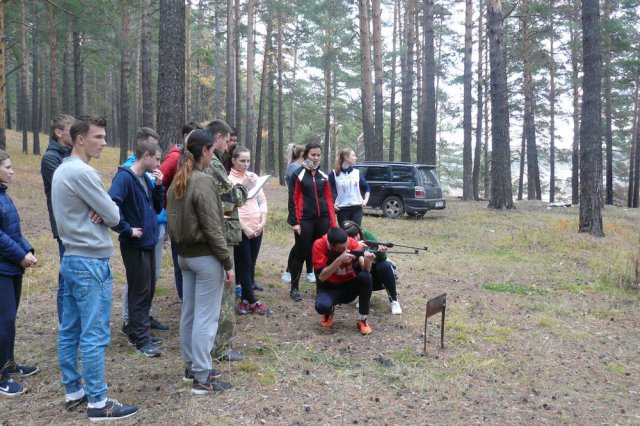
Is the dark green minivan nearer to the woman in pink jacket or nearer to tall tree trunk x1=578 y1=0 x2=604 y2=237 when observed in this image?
tall tree trunk x1=578 y1=0 x2=604 y2=237

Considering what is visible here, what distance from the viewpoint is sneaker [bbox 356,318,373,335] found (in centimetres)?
516

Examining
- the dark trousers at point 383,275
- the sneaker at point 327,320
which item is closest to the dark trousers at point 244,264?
the sneaker at point 327,320

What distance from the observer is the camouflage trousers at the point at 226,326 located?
13.6 ft

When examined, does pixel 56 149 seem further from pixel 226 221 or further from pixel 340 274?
pixel 340 274

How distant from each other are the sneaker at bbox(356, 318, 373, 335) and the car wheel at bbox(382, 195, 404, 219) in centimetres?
994

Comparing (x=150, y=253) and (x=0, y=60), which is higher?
(x=0, y=60)

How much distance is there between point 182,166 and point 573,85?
28.4 metres

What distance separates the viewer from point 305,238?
20.4ft

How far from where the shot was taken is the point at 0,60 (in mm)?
10461

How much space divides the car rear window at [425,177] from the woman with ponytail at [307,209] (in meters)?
9.20

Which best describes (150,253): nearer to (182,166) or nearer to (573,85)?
(182,166)

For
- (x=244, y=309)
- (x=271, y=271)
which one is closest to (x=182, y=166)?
(x=244, y=309)

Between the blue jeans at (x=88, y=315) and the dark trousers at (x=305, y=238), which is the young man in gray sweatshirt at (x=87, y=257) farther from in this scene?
the dark trousers at (x=305, y=238)

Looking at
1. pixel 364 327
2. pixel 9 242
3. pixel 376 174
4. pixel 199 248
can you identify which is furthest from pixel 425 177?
pixel 9 242
